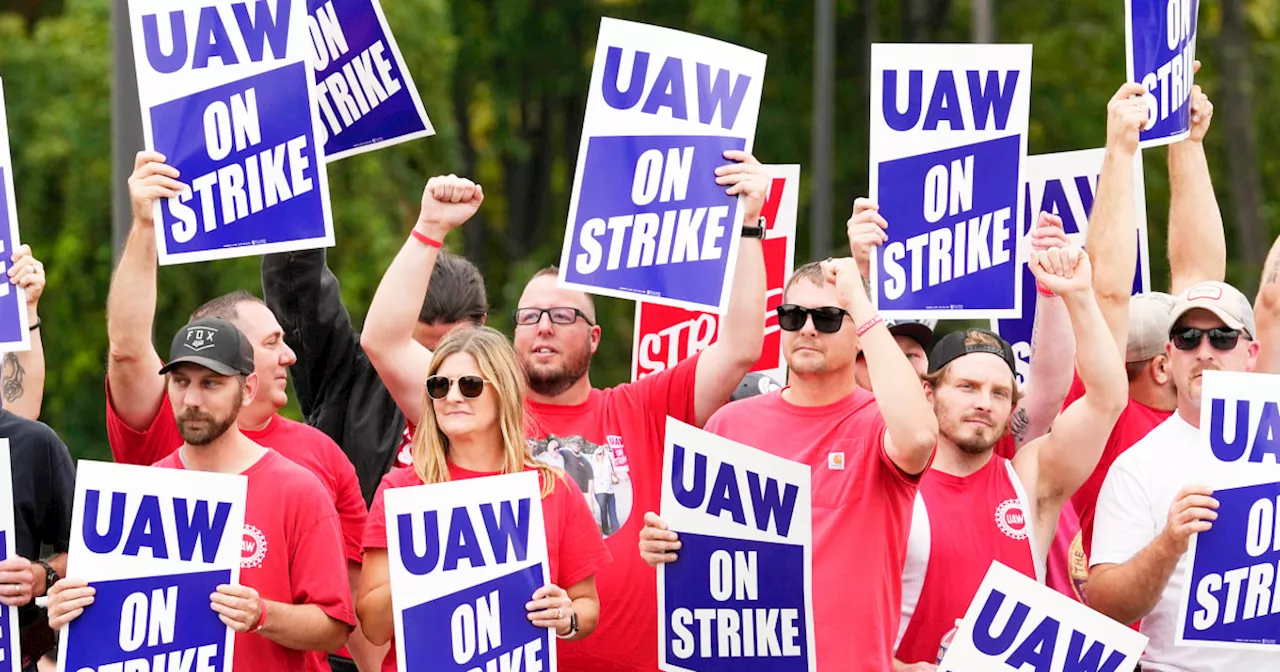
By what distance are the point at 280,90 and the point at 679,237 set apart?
4.02ft

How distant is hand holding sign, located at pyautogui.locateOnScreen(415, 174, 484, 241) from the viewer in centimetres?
580

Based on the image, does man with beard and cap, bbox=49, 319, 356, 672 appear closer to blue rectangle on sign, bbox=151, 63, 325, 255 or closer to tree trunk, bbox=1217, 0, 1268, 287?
blue rectangle on sign, bbox=151, 63, 325, 255

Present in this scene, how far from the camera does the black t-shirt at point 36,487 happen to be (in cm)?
531

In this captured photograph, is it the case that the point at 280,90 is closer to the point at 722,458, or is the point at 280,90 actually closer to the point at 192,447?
the point at 192,447

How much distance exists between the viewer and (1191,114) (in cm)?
682

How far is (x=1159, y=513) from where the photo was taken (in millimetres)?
5438

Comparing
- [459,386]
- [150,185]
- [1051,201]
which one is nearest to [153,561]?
[459,386]

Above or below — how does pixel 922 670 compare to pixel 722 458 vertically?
below

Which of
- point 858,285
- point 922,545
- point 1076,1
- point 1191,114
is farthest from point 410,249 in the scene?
point 1076,1

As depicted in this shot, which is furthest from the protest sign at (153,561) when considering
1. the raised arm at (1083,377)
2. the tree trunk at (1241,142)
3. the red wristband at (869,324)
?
the tree trunk at (1241,142)

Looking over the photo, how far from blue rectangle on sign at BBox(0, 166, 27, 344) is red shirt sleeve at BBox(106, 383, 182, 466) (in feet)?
1.00

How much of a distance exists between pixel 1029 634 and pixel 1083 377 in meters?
0.76

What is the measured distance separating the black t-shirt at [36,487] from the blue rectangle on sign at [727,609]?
5.33ft

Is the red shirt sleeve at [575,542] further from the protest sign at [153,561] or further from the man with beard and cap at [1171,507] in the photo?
Result: the man with beard and cap at [1171,507]
